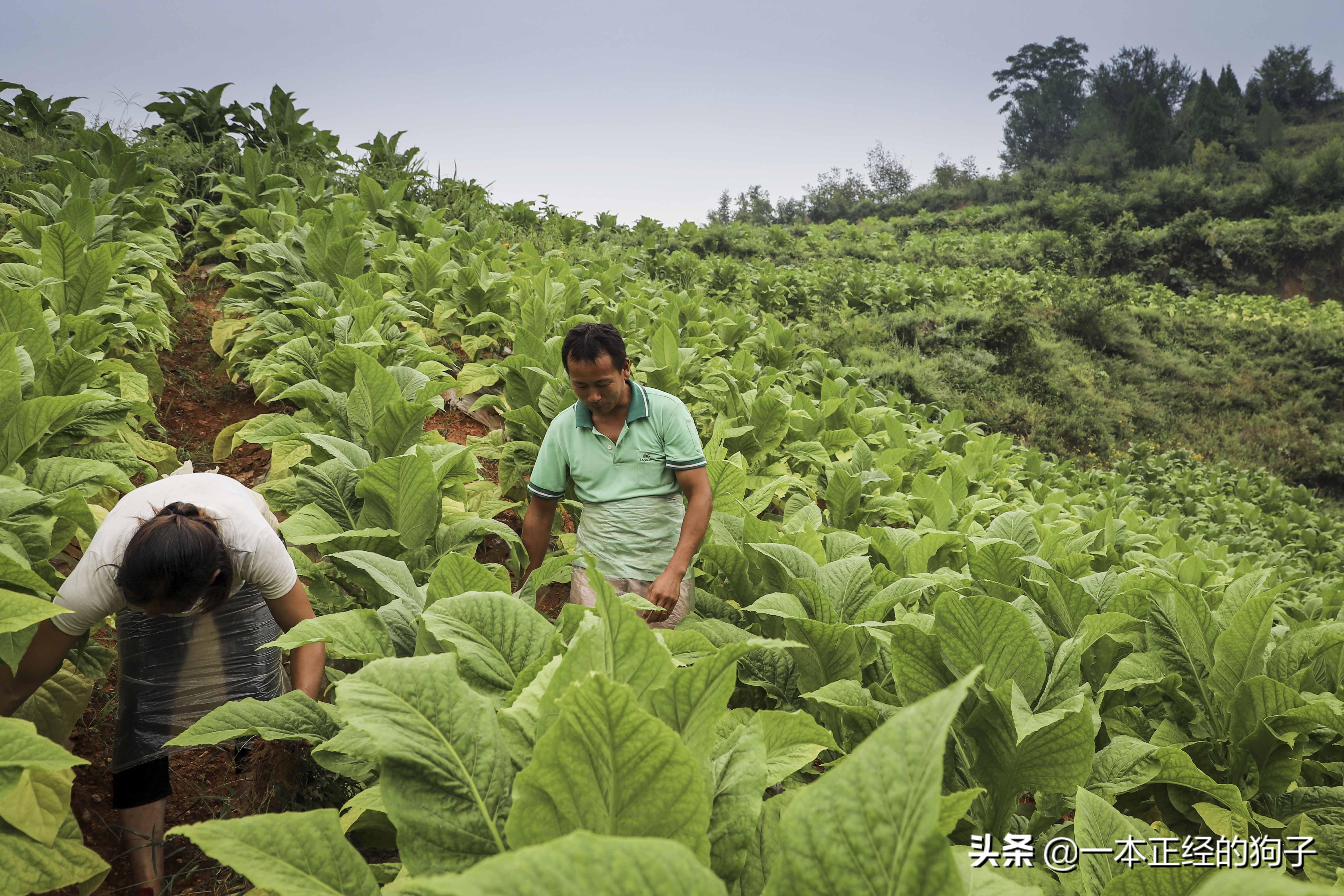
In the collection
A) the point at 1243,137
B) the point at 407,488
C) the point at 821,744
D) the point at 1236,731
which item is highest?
the point at 1243,137

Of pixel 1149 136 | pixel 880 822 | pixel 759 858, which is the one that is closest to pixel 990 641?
pixel 759 858

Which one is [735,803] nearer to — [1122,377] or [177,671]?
[177,671]

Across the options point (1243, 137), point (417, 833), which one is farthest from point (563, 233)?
point (1243, 137)

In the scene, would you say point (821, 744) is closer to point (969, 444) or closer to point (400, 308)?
point (400, 308)

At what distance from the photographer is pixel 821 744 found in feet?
5.27

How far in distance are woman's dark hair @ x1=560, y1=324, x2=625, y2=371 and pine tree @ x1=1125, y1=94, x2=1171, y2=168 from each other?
49.3 meters

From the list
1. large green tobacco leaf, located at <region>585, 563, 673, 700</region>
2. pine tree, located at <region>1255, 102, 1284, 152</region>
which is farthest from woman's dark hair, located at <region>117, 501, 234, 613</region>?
pine tree, located at <region>1255, 102, 1284, 152</region>

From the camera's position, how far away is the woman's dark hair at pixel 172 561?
190cm

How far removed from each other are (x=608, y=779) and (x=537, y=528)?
2443 millimetres

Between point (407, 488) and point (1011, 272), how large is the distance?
21.0 meters

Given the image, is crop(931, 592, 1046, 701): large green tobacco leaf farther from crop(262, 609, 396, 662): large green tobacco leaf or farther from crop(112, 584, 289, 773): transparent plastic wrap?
crop(112, 584, 289, 773): transparent plastic wrap

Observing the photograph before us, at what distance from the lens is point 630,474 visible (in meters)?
3.26

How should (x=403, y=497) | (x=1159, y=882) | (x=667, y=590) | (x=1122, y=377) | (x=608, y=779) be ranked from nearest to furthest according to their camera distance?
(x=608, y=779) → (x=1159, y=882) → (x=403, y=497) → (x=667, y=590) → (x=1122, y=377)

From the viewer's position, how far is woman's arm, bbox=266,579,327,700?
2.14 metres
